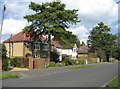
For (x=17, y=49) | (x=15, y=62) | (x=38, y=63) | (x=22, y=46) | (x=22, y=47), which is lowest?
(x=38, y=63)

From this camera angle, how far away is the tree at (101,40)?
121425mm

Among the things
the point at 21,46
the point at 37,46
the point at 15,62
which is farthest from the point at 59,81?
the point at 37,46

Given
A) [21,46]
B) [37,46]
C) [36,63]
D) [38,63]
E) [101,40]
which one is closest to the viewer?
[36,63]

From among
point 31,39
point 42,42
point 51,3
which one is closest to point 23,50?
point 31,39

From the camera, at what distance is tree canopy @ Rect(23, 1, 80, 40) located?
2424 inches

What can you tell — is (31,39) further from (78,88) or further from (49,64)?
(78,88)

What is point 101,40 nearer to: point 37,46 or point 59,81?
point 37,46

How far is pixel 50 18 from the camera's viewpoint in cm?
6156

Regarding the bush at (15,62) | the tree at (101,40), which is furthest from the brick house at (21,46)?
the tree at (101,40)

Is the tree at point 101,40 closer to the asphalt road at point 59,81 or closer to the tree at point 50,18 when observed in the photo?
the tree at point 50,18

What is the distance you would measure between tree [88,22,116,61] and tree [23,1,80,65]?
5706cm

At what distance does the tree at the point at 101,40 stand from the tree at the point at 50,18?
187 ft

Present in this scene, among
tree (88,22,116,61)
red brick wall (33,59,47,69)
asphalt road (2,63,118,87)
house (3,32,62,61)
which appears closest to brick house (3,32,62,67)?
house (3,32,62,61)

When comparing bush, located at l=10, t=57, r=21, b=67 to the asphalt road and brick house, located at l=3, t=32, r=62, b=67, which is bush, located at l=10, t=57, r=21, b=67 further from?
the asphalt road
